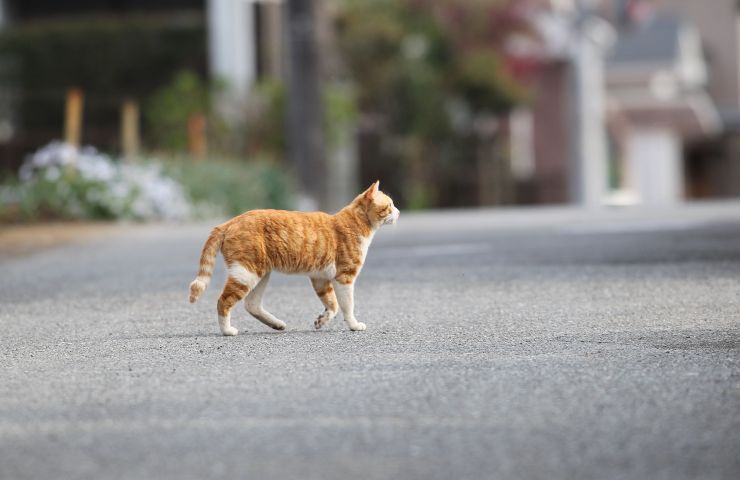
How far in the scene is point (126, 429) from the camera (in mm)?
5207

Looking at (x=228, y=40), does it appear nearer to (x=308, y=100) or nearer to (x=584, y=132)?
(x=308, y=100)

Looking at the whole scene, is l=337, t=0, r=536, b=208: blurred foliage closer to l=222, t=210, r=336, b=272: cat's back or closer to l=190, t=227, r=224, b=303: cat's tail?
l=222, t=210, r=336, b=272: cat's back

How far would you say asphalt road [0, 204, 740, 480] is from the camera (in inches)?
185

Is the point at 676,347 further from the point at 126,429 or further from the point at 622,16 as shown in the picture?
the point at 622,16

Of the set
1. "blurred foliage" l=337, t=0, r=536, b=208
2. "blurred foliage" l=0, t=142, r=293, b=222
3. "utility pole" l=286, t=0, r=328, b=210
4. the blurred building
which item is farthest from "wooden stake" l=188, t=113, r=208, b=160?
the blurred building

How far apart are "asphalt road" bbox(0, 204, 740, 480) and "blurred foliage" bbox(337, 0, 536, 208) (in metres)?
18.9

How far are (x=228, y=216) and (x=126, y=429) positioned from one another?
14982 mm

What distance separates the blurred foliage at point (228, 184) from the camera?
771 inches

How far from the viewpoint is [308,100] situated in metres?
23.3

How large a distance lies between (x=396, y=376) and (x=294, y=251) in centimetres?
136

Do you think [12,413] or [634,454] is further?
[12,413]

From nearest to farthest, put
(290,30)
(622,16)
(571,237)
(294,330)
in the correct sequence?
1. (294,330)
2. (571,237)
3. (290,30)
4. (622,16)

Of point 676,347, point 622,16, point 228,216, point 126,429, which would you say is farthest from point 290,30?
point 126,429

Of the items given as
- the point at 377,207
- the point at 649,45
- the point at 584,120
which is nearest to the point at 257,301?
the point at 377,207
